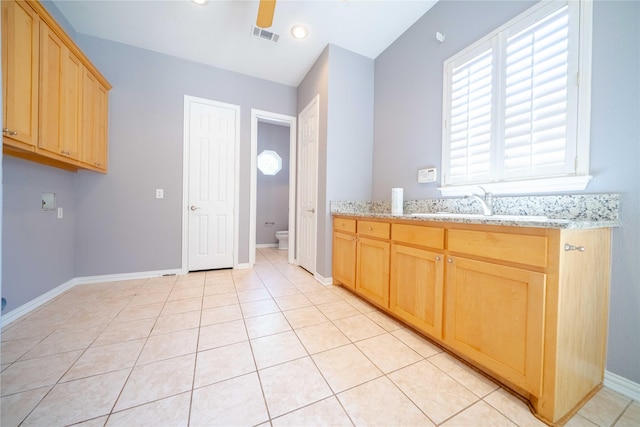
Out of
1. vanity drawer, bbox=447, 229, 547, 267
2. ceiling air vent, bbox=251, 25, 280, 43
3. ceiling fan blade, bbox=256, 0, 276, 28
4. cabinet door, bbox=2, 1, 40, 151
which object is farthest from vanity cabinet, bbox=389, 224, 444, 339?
cabinet door, bbox=2, 1, 40, 151

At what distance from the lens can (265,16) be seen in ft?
6.20

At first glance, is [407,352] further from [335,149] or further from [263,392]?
[335,149]

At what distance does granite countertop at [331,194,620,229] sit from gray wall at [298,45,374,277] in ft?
2.54

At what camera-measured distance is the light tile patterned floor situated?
1.04m

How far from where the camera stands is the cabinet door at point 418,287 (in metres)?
1.46

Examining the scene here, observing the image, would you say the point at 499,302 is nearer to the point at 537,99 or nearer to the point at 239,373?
the point at 537,99

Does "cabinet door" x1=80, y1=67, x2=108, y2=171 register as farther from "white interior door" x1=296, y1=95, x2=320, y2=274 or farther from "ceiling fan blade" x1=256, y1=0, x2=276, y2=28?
"white interior door" x1=296, y1=95, x2=320, y2=274

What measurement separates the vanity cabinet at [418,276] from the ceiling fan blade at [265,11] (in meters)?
1.94

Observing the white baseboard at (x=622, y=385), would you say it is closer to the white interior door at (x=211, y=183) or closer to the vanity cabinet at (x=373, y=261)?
the vanity cabinet at (x=373, y=261)

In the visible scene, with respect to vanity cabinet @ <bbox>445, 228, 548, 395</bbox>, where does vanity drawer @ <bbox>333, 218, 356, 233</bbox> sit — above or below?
above

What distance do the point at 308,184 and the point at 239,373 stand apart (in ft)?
7.45

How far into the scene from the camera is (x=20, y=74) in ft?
4.96

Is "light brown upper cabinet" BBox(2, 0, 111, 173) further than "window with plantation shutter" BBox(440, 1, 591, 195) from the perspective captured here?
Yes

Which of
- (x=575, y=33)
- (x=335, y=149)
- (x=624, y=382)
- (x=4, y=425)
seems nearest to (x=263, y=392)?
(x=4, y=425)
